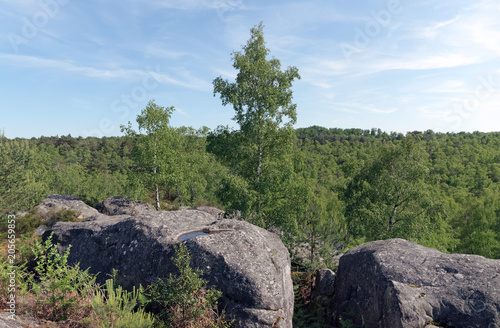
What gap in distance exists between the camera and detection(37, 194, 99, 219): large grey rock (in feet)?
86.5

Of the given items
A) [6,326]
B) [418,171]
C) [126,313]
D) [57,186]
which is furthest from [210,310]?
[57,186]

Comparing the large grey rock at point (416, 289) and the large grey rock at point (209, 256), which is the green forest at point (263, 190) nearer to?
the large grey rock at point (209, 256)

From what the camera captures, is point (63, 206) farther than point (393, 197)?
Yes

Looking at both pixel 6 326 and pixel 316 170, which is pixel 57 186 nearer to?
pixel 6 326

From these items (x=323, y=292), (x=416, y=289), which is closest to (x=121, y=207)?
(x=323, y=292)

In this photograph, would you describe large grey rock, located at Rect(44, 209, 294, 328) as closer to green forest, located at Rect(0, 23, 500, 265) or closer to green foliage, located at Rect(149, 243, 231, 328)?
green foliage, located at Rect(149, 243, 231, 328)

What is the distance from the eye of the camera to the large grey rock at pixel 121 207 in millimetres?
27828

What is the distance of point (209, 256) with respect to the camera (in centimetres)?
761

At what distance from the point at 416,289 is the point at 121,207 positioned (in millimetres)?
27431

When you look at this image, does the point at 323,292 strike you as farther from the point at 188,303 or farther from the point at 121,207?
the point at 121,207

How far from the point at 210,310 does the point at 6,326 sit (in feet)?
12.4

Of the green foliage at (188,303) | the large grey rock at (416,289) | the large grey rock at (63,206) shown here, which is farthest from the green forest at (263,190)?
the large grey rock at (416,289)

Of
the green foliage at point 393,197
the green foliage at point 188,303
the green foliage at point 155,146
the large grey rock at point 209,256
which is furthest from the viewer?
the green foliage at point 155,146

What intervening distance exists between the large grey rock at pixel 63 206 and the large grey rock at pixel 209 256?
18.6 m
